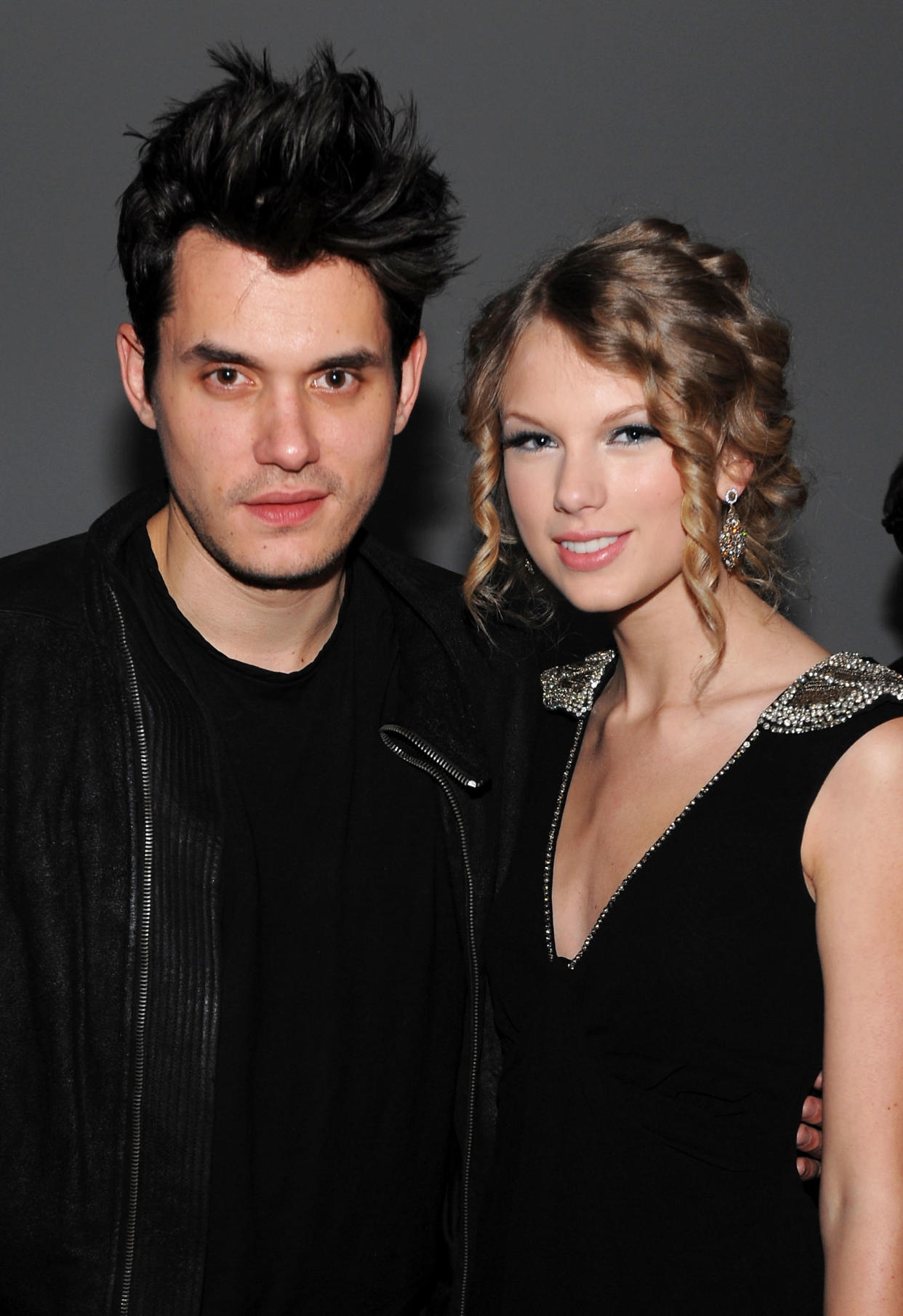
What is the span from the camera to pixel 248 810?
2.05m

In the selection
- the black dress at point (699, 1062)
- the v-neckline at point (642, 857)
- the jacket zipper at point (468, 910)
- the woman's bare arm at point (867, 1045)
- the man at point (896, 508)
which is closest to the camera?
the woman's bare arm at point (867, 1045)

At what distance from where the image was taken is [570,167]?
3.24 meters

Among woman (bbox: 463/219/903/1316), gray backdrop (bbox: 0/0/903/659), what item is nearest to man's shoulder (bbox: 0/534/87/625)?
woman (bbox: 463/219/903/1316)

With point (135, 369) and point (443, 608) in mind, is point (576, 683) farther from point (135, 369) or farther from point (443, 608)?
point (135, 369)

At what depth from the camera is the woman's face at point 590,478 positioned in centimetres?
193

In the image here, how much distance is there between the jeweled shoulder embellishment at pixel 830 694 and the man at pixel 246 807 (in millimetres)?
527

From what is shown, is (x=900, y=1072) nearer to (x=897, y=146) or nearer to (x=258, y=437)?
(x=258, y=437)

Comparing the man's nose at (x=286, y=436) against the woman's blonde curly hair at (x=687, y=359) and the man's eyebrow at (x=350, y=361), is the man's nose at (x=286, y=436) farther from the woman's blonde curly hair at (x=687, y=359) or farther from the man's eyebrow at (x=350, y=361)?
the woman's blonde curly hair at (x=687, y=359)

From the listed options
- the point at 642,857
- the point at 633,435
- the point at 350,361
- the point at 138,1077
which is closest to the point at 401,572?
the point at 350,361

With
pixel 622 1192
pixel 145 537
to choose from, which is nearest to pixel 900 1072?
pixel 622 1192

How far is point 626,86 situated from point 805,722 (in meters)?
2.03

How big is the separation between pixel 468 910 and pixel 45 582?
0.81 meters

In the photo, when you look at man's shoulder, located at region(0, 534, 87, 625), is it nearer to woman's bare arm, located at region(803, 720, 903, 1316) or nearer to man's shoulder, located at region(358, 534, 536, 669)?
man's shoulder, located at region(358, 534, 536, 669)

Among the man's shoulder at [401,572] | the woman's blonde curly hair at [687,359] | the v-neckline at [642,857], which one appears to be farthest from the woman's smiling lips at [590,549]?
the man's shoulder at [401,572]
